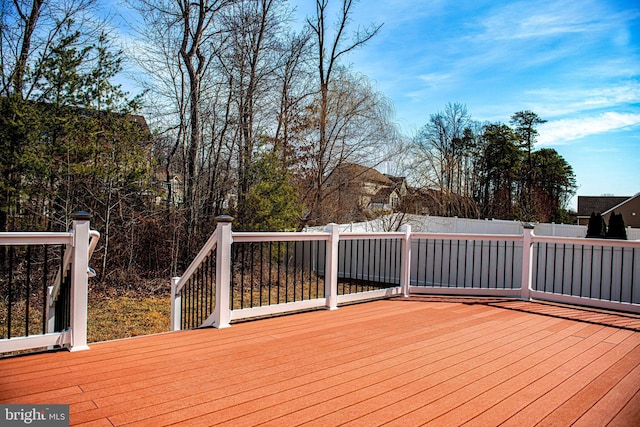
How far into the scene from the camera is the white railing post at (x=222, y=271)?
3938 millimetres

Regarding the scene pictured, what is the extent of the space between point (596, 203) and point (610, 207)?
1250mm

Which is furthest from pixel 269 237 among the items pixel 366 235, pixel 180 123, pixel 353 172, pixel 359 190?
pixel 359 190

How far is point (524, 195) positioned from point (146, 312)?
2220cm

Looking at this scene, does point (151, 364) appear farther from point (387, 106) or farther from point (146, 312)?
point (387, 106)

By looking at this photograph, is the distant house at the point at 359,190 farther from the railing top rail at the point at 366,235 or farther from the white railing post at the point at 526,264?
the white railing post at the point at 526,264

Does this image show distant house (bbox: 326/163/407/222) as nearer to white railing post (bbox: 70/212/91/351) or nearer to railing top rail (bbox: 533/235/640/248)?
railing top rail (bbox: 533/235/640/248)

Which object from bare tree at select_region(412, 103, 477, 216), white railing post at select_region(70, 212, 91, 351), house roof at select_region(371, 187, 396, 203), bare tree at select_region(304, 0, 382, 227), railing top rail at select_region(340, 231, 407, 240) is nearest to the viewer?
white railing post at select_region(70, 212, 91, 351)

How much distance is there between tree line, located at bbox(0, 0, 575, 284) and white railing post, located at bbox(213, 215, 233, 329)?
16.5 feet

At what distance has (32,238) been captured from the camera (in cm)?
287

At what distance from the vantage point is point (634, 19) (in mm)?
5891

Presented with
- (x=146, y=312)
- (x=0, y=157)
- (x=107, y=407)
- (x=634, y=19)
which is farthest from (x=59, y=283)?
(x=634, y=19)

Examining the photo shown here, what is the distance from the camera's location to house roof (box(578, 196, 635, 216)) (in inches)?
1294

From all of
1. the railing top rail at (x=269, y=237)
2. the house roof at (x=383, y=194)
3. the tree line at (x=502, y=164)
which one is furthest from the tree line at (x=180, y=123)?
the tree line at (x=502, y=164)

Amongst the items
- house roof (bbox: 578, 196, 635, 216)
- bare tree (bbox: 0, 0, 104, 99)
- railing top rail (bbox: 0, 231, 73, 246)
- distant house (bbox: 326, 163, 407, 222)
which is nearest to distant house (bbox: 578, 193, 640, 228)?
house roof (bbox: 578, 196, 635, 216)
